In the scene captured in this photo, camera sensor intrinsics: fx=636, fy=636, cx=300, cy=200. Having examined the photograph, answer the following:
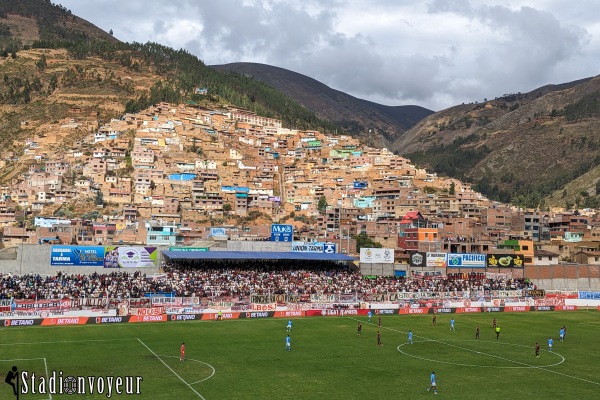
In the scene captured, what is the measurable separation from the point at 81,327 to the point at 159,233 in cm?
9153

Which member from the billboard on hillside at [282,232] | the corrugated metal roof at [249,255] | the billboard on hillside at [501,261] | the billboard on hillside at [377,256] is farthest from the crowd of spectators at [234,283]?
the billboard on hillside at [282,232]

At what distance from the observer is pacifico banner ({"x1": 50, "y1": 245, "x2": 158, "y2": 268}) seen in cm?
7931

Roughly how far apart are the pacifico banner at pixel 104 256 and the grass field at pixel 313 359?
826 inches

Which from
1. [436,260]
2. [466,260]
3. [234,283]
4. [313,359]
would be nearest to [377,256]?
[436,260]

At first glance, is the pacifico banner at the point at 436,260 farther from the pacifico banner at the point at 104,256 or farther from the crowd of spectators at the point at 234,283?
the pacifico banner at the point at 104,256

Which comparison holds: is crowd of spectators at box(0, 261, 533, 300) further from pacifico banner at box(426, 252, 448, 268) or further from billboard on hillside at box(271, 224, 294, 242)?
billboard on hillside at box(271, 224, 294, 242)

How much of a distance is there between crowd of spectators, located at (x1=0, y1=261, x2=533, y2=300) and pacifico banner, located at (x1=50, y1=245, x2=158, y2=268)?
5.44 ft

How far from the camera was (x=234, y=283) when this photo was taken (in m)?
80.9

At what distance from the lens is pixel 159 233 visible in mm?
150750

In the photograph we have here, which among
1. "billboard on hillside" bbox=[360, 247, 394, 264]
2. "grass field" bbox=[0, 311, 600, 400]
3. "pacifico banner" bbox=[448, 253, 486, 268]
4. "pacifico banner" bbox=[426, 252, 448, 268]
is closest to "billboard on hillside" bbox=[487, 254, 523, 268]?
"pacifico banner" bbox=[448, 253, 486, 268]

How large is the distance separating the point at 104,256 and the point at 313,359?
44416 mm

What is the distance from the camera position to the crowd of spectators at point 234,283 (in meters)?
69.7

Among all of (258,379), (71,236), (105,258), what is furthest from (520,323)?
(71,236)

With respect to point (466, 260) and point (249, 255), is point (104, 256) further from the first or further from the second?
point (466, 260)
